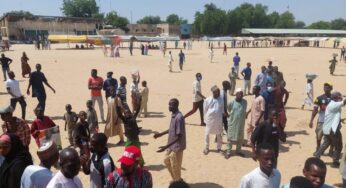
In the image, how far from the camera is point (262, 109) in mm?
7773

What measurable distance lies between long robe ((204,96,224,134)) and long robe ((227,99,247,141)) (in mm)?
234

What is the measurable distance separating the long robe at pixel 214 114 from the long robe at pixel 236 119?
23 cm

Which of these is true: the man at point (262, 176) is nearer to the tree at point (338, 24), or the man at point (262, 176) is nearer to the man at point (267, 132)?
the man at point (267, 132)

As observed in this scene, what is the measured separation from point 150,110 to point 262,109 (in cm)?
580

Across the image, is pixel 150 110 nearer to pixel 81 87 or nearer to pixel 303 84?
pixel 81 87

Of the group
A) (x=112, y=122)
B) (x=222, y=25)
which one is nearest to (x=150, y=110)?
(x=112, y=122)

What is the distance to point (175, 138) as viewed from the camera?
18.9 feet

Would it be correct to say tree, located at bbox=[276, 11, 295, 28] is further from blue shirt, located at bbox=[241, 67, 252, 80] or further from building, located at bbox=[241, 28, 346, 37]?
blue shirt, located at bbox=[241, 67, 252, 80]

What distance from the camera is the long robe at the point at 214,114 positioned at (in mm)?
7840

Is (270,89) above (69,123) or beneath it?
above

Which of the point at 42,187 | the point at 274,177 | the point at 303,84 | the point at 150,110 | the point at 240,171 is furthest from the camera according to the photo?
the point at 303,84

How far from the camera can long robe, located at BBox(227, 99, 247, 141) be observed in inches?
306

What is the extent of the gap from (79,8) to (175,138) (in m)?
122

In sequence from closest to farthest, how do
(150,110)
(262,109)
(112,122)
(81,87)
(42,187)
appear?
(42,187), (262,109), (112,122), (150,110), (81,87)
